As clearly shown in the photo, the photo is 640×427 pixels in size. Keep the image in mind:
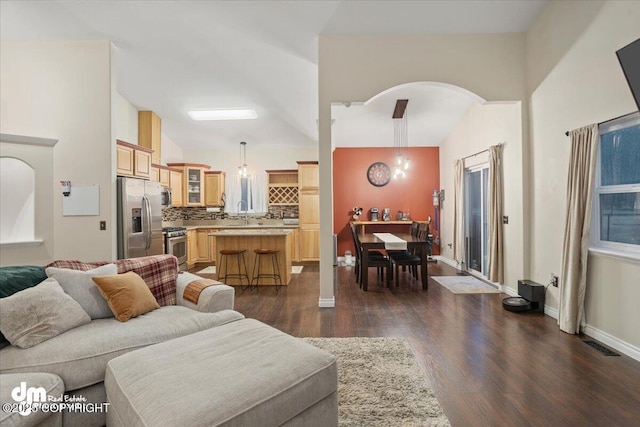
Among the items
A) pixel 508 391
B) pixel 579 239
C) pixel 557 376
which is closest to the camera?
pixel 508 391

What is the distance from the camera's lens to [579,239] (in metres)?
3.15

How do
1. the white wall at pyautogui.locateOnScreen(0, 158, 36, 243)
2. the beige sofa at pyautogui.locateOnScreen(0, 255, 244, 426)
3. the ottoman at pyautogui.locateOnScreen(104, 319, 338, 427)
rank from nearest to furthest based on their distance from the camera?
1. the ottoman at pyautogui.locateOnScreen(104, 319, 338, 427)
2. the beige sofa at pyautogui.locateOnScreen(0, 255, 244, 426)
3. the white wall at pyautogui.locateOnScreen(0, 158, 36, 243)

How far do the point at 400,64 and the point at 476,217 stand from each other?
329 cm

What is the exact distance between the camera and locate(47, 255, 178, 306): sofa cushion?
265 cm

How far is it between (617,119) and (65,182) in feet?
19.2

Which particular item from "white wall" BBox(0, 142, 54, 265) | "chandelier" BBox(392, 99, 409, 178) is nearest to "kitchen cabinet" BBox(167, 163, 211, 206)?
"white wall" BBox(0, 142, 54, 265)

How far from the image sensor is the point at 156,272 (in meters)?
2.75

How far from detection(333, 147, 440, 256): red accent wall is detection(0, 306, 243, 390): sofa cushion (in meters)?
5.64

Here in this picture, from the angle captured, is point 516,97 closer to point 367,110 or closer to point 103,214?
point 367,110

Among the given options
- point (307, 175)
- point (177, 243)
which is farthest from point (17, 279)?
point (307, 175)

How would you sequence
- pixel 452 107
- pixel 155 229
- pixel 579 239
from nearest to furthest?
pixel 579 239 < pixel 155 229 < pixel 452 107

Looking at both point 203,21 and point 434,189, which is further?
point 434,189

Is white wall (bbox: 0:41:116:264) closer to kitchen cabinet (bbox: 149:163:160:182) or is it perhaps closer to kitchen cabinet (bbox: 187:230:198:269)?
kitchen cabinet (bbox: 149:163:160:182)

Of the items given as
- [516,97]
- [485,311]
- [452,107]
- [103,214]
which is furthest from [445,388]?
[452,107]
